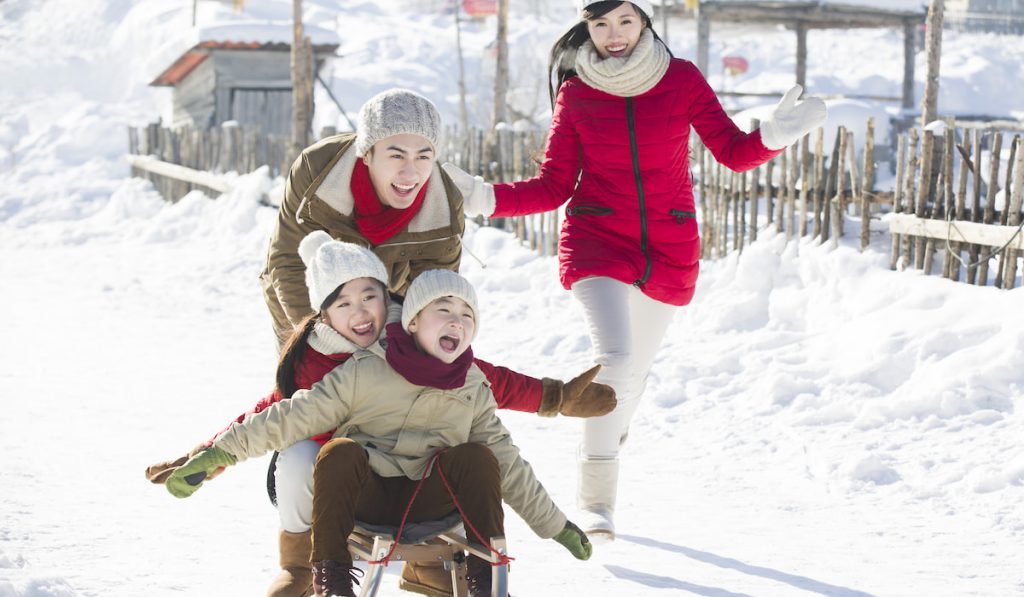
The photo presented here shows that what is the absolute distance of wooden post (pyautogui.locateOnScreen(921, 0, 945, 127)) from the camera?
12633 millimetres

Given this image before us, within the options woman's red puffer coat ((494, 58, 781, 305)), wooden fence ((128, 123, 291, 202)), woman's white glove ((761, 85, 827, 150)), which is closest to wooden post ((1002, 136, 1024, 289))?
woman's white glove ((761, 85, 827, 150))

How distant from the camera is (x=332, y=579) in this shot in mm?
2766

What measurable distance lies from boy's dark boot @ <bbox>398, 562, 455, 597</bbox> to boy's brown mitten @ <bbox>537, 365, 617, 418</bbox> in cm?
47

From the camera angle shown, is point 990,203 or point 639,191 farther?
point 990,203

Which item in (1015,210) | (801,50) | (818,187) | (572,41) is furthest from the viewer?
(801,50)

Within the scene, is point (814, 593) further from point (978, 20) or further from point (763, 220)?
point (978, 20)

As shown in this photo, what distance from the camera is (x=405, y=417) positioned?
302 cm

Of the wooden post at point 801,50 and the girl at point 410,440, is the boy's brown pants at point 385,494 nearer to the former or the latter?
the girl at point 410,440

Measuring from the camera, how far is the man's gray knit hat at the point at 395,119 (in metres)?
3.48

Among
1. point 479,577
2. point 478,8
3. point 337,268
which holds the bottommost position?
point 479,577

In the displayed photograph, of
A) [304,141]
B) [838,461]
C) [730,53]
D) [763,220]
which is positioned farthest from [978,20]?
[838,461]

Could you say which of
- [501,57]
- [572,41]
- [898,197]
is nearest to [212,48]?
[501,57]

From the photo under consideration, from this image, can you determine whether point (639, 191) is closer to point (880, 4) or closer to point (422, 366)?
point (422, 366)

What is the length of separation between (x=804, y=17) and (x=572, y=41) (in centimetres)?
1774
